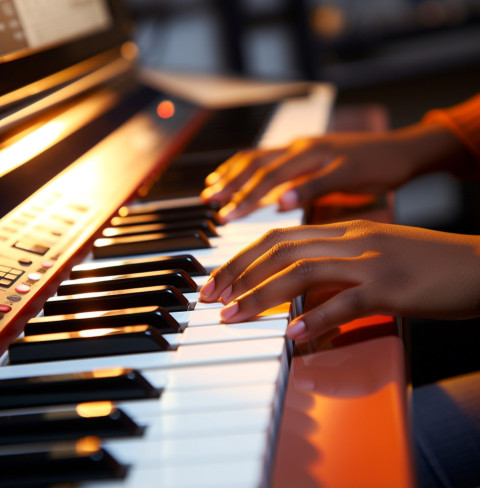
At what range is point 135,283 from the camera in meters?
0.75

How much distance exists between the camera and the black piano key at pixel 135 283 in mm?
752

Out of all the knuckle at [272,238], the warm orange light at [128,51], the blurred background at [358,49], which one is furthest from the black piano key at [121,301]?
the blurred background at [358,49]

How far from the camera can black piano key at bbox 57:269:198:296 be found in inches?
29.6

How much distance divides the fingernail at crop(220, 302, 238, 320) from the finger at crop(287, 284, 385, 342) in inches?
2.5

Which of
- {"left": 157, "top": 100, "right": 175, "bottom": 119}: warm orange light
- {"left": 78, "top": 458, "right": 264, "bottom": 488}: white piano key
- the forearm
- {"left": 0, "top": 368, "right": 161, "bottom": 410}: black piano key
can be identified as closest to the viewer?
{"left": 78, "top": 458, "right": 264, "bottom": 488}: white piano key

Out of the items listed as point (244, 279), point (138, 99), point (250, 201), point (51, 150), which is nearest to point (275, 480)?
point (244, 279)

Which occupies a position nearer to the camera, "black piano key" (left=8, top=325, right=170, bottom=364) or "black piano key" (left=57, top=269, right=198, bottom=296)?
"black piano key" (left=8, top=325, right=170, bottom=364)

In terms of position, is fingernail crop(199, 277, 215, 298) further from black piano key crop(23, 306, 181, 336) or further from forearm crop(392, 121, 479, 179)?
forearm crop(392, 121, 479, 179)

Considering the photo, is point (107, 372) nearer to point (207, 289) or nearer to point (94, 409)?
point (94, 409)

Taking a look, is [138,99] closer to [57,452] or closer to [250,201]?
[250,201]

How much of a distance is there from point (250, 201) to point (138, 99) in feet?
2.32

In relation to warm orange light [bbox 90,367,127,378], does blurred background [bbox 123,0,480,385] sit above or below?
above

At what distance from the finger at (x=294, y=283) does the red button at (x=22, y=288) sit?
0.78ft

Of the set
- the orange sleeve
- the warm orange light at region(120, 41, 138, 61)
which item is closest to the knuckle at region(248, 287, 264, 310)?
the orange sleeve
